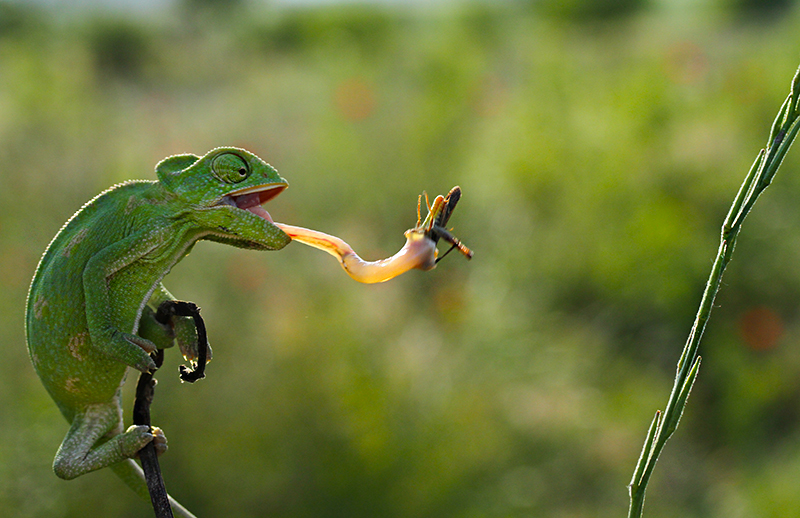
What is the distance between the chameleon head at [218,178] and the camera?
810 millimetres

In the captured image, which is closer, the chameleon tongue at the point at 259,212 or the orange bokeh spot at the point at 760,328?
the chameleon tongue at the point at 259,212

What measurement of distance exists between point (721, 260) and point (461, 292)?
445cm

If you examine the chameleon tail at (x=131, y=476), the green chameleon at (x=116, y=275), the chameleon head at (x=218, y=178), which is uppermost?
the chameleon head at (x=218, y=178)

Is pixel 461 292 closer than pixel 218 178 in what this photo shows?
No

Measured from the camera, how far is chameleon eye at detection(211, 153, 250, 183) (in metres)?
0.81

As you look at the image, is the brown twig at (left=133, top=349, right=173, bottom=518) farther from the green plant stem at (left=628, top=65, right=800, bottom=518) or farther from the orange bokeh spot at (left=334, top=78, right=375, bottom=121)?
the orange bokeh spot at (left=334, top=78, right=375, bottom=121)

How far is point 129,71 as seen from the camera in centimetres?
1775

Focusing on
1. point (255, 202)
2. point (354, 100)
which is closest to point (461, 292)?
point (354, 100)

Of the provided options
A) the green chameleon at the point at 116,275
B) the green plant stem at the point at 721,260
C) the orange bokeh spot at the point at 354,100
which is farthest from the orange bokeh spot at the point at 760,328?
the green chameleon at the point at 116,275

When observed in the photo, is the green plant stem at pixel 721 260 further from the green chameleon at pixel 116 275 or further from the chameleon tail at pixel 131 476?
the chameleon tail at pixel 131 476

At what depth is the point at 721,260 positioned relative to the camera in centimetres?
62

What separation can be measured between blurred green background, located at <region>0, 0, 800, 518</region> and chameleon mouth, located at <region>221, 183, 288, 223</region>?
127cm

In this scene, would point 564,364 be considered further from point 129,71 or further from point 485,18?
point 129,71

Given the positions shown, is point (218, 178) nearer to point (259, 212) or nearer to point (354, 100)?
point (259, 212)
